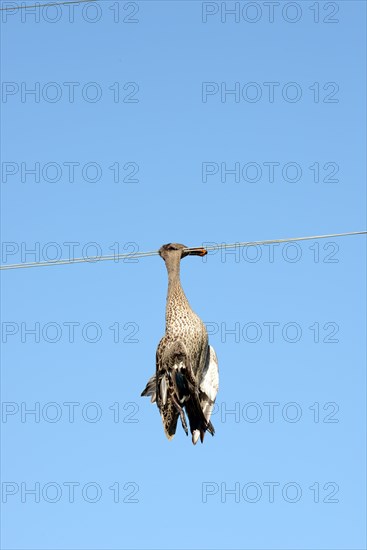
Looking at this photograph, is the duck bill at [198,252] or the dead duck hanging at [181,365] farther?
the duck bill at [198,252]

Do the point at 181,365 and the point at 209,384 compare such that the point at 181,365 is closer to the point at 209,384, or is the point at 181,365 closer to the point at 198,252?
the point at 209,384

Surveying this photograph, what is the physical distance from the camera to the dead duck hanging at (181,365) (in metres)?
17.2

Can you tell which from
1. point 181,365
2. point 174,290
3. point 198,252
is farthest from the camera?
point 174,290

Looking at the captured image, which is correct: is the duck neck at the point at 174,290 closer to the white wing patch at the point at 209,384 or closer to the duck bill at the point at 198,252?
the duck bill at the point at 198,252

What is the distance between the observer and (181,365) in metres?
17.2

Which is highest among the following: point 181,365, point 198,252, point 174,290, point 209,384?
point 198,252

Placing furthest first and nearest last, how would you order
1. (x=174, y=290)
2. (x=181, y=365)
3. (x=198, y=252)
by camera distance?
(x=174, y=290) < (x=198, y=252) < (x=181, y=365)

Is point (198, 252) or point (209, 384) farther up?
point (198, 252)

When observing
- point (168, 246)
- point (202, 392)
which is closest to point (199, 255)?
point (168, 246)

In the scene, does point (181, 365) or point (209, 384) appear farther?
point (209, 384)

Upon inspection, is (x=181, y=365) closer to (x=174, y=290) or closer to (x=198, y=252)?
(x=174, y=290)

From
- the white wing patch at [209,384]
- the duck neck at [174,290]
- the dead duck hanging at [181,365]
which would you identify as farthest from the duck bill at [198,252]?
the white wing patch at [209,384]

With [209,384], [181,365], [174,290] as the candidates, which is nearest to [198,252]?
[174,290]

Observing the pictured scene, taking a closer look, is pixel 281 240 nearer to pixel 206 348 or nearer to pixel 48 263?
pixel 206 348
